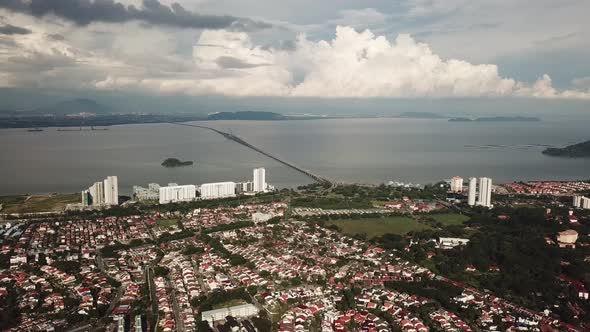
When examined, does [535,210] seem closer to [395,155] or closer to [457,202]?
[457,202]

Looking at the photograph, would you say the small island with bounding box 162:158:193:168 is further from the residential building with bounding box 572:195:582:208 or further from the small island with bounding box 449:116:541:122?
the small island with bounding box 449:116:541:122

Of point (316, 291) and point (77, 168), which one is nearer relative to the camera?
point (316, 291)

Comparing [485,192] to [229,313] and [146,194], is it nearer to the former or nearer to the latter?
[229,313]

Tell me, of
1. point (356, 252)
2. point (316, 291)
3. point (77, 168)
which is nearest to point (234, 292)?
point (316, 291)

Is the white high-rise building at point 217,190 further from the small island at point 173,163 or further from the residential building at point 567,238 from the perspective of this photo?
the residential building at point 567,238

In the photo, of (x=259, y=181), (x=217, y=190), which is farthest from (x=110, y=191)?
(x=259, y=181)

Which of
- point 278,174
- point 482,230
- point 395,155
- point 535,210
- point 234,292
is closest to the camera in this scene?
point 234,292

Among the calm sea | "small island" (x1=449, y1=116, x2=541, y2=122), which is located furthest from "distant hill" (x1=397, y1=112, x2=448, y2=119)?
the calm sea
